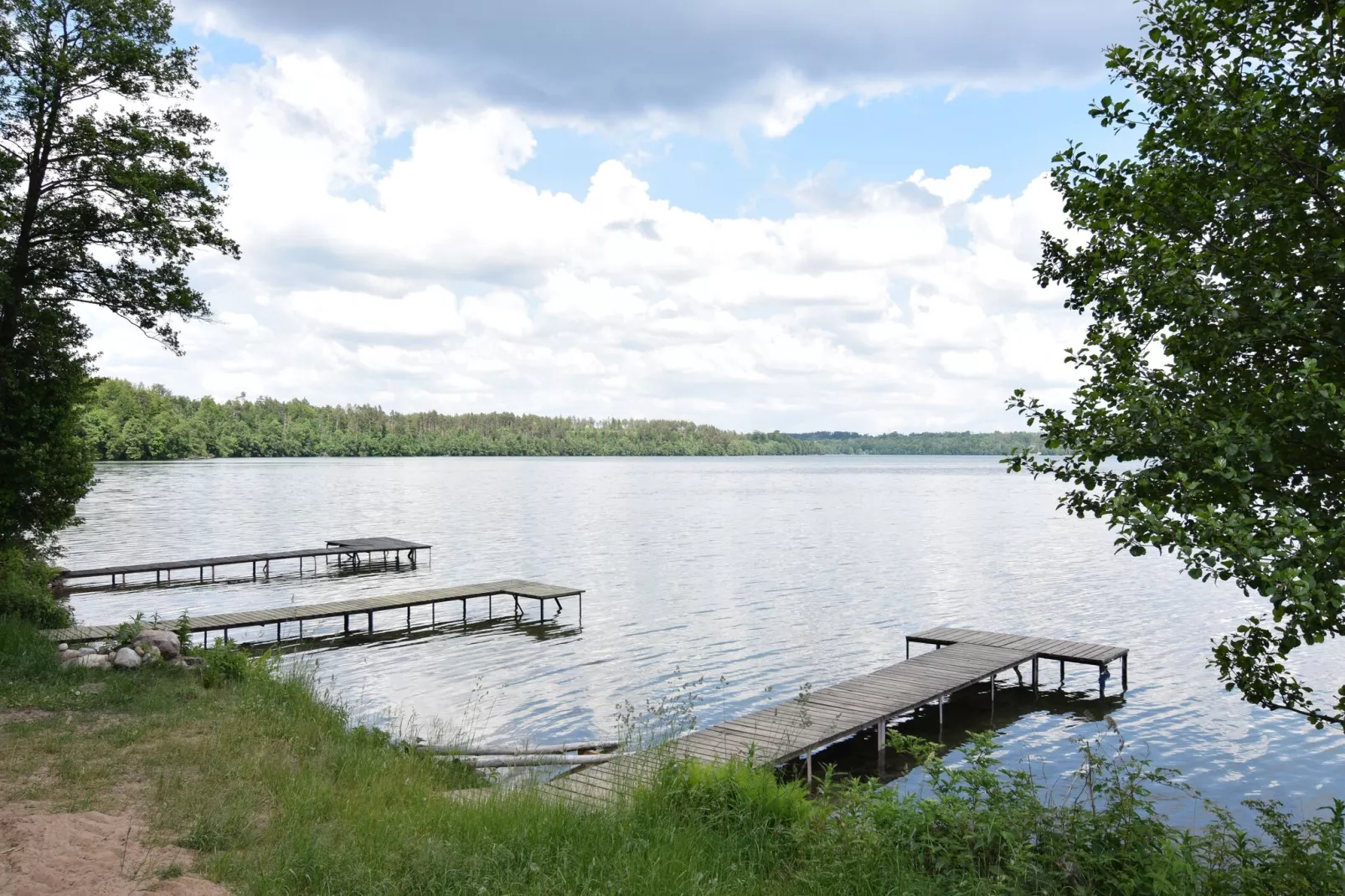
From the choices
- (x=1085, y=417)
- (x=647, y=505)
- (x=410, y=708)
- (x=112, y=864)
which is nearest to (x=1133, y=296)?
(x=1085, y=417)

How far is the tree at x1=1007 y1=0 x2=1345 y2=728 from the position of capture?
4.30 meters

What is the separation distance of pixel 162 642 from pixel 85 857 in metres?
8.00

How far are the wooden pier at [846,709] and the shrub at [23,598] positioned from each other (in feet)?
38.7

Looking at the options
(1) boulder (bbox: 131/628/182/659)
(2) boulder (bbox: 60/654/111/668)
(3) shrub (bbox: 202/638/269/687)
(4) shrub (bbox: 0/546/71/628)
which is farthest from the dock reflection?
(4) shrub (bbox: 0/546/71/628)

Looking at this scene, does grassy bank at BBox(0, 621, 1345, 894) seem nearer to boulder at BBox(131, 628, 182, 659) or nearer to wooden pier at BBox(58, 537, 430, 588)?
boulder at BBox(131, 628, 182, 659)

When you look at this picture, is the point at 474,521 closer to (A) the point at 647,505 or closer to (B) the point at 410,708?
(A) the point at 647,505

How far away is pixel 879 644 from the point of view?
20828mm

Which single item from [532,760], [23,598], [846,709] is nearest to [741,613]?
[846,709]

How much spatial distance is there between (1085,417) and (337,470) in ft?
399

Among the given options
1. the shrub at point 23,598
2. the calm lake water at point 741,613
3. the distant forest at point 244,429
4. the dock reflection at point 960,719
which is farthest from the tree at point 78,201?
the distant forest at point 244,429

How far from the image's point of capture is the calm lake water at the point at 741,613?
14.5 m

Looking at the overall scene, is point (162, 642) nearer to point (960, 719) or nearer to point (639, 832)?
point (639, 832)

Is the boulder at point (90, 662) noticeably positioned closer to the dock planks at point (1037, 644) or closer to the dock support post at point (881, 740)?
the dock support post at point (881, 740)

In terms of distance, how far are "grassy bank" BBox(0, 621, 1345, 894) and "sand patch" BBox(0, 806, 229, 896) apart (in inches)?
8.7
